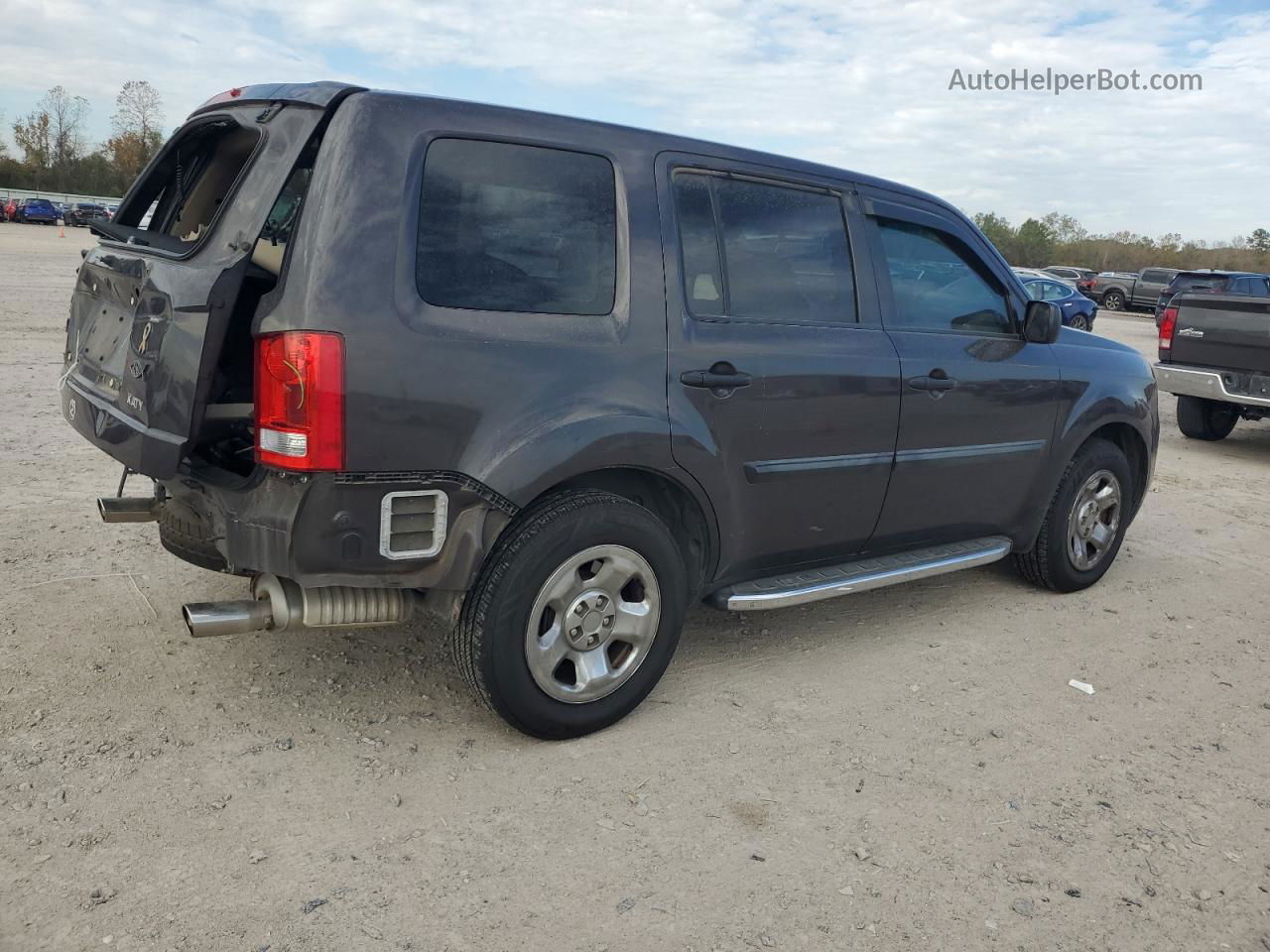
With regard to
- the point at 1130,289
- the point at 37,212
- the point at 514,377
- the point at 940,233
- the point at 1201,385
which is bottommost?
the point at 1201,385

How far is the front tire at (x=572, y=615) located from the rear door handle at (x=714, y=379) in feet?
1.55

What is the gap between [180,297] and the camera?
313cm

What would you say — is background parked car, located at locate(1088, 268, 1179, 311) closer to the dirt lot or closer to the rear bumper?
the rear bumper

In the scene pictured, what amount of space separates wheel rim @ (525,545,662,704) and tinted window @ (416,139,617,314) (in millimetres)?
843

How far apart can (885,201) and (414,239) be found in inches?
86.5

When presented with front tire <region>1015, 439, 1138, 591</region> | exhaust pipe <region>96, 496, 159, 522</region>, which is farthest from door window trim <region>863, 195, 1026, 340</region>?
exhaust pipe <region>96, 496, 159, 522</region>

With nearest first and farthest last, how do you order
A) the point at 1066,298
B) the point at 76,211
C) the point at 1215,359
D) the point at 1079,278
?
1. the point at 1215,359
2. the point at 1066,298
3. the point at 1079,278
4. the point at 76,211

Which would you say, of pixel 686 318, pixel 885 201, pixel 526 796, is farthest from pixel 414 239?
pixel 885 201

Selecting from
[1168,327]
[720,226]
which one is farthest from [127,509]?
[1168,327]

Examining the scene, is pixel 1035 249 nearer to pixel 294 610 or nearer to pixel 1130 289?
pixel 1130 289

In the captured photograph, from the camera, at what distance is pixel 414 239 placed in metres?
3.06

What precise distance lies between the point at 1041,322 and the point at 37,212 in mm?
59125

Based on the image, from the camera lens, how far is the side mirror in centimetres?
479

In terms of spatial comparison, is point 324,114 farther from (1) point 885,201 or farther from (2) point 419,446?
(1) point 885,201
